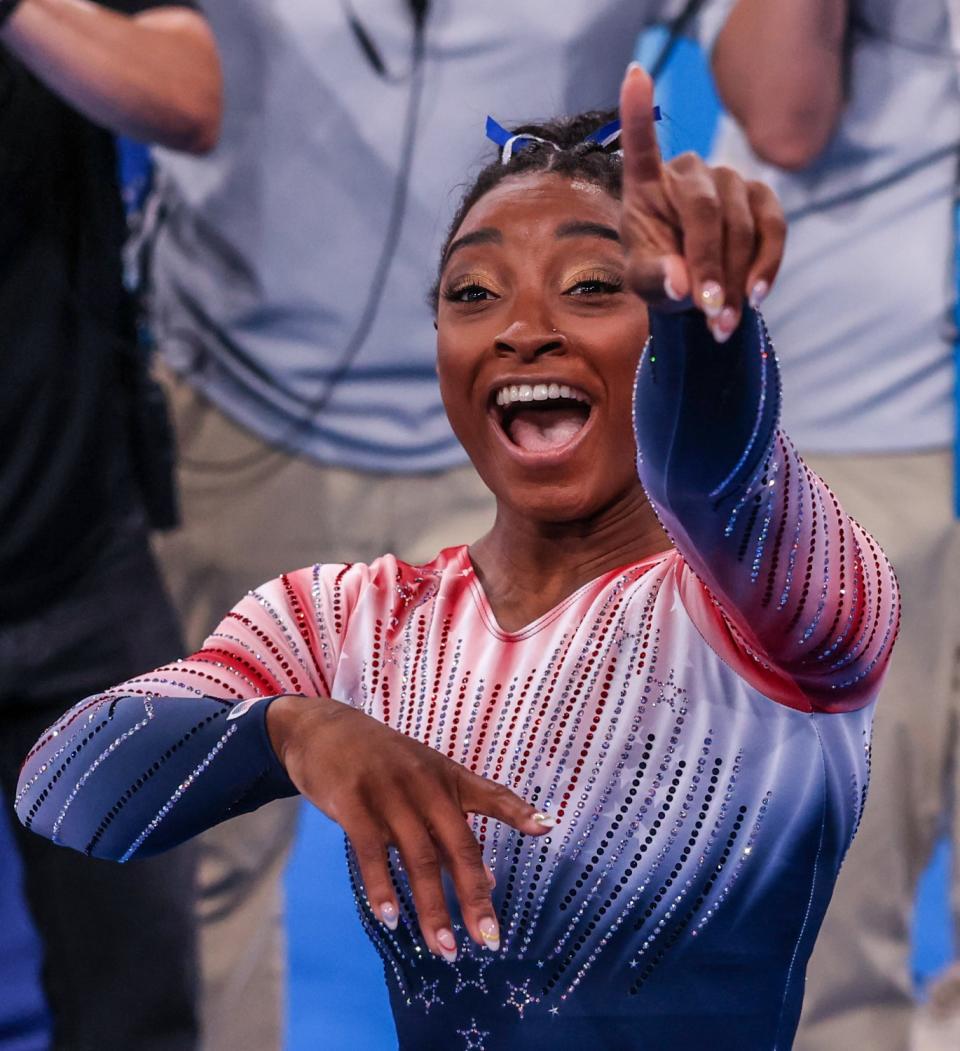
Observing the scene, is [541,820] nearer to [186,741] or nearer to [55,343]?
[186,741]

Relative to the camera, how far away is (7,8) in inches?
78.2

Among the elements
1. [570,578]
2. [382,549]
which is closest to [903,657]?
[382,549]

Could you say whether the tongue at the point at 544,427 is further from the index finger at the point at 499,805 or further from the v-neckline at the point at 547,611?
the index finger at the point at 499,805

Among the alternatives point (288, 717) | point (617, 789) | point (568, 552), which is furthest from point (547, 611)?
point (288, 717)

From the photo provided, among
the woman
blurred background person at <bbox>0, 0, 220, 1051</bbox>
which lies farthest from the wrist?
blurred background person at <bbox>0, 0, 220, 1051</bbox>

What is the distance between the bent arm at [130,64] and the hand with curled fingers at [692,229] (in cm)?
142

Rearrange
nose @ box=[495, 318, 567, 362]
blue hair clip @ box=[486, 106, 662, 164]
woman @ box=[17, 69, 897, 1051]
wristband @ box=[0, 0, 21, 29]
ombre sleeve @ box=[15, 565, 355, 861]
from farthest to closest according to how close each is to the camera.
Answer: wristband @ box=[0, 0, 21, 29]
blue hair clip @ box=[486, 106, 662, 164]
nose @ box=[495, 318, 567, 362]
ombre sleeve @ box=[15, 565, 355, 861]
woman @ box=[17, 69, 897, 1051]

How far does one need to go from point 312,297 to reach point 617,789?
132cm

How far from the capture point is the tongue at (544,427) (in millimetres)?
1180

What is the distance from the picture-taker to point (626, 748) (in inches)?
43.1

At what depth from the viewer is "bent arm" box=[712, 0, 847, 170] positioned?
6.88 feet

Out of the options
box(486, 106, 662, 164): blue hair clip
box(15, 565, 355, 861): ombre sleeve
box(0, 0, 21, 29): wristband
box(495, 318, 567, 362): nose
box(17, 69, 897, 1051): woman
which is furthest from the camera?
box(0, 0, 21, 29): wristband

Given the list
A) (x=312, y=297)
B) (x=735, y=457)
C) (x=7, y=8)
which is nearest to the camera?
(x=735, y=457)

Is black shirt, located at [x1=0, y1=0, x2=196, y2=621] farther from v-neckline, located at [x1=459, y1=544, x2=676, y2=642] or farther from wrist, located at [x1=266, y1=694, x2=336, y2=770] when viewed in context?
wrist, located at [x1=266, y1=694, x2=336, y2=770]
